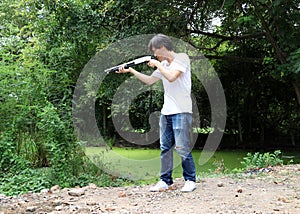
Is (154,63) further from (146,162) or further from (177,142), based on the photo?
(146,162)

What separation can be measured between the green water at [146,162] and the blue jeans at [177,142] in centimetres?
168

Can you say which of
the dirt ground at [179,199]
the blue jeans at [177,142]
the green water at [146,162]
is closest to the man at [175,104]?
the blue jeans at [177,142]

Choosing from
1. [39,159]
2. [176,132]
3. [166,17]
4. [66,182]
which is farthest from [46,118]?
[166,17]

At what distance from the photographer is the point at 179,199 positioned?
2969 millimetres

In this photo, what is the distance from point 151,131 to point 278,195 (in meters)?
5.56

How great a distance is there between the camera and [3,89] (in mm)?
4430

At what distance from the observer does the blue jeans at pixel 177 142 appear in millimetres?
3154

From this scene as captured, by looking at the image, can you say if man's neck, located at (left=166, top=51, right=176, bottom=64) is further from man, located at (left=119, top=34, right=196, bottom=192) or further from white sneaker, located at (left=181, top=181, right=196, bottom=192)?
white sneaker, located at (left=181, top=181, right=196, bottom=192)

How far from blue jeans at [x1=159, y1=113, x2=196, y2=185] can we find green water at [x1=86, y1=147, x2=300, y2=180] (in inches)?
66.3

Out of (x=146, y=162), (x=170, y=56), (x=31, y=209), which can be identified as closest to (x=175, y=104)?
(x=170, y=56)

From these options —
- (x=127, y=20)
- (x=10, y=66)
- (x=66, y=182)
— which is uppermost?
(x=127, y=20)

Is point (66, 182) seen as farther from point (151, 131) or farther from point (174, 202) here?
point (151, 131)

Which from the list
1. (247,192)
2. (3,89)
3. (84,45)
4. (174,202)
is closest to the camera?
(174,202)

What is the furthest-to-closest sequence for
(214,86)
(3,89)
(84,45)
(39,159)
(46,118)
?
(214,86), (84,45), (39,159), (3,89), (46,118)
